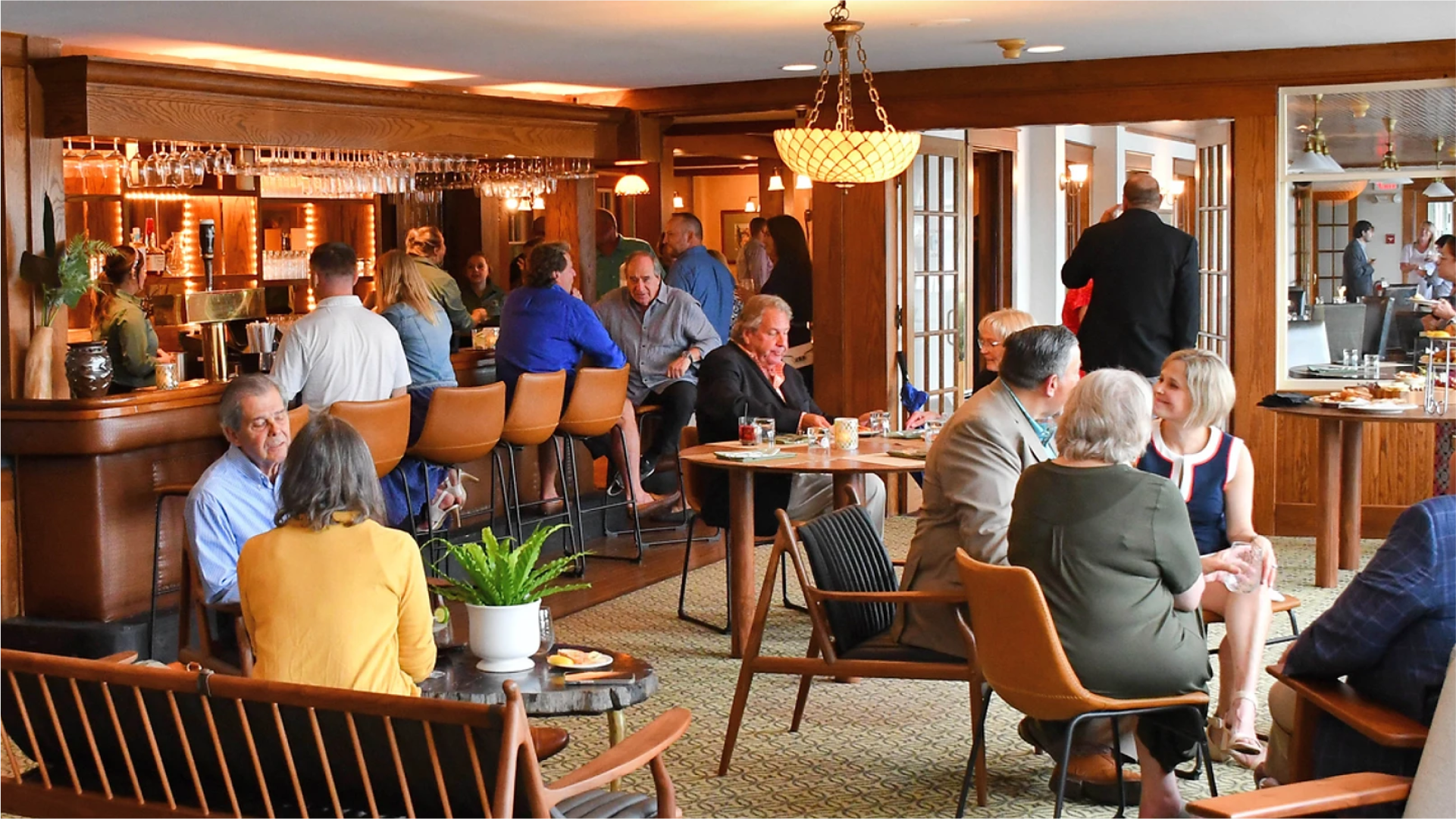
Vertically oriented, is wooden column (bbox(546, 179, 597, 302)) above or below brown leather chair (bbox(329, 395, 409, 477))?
above

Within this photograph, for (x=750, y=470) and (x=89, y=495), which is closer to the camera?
(x=750, y=470)

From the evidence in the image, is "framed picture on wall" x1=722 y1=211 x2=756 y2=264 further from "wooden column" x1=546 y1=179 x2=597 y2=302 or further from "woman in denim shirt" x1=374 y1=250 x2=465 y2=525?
"woman in denim shirt" x1=374 y1=250 x2=465 y2=525

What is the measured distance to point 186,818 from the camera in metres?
2.95

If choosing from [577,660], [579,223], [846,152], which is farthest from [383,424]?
[579,223]

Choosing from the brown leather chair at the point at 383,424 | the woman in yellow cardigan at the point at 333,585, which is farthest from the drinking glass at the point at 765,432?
the woman in yellow cardigan at the point at 333,585

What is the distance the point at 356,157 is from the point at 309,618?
7.21m

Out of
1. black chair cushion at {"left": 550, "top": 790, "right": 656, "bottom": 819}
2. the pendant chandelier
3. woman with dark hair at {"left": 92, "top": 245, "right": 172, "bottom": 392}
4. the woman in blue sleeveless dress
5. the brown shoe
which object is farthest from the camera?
woman with dark hair at {"left": 92, "top": 245, "right": 172, "bottom": 392}

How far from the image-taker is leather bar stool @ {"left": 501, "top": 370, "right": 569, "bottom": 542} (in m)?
7.28

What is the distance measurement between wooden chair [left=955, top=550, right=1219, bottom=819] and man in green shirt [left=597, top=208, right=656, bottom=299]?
734 centimetres

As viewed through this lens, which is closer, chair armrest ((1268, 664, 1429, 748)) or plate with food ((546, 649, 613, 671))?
chair armrest ((1268, 664, 1429, 748))

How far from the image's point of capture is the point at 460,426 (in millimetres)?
6809

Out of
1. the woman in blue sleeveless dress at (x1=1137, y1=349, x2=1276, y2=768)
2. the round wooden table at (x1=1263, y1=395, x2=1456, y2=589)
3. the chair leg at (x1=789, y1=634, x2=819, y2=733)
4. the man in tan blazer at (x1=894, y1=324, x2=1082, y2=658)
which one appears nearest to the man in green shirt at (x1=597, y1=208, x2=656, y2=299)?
the round wooden table at (x1=1263, y1=395, x2=1456, y2=589)

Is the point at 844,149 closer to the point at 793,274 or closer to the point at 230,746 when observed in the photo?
the point at 230,746

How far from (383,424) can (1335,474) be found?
4.17m
